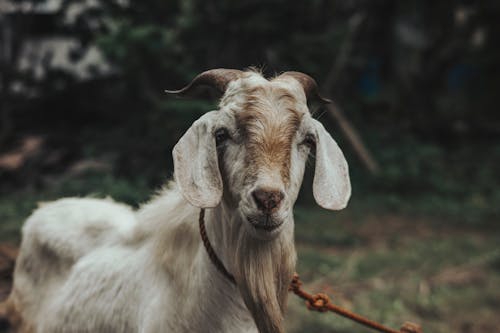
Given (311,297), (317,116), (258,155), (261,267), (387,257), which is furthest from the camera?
(387,257)

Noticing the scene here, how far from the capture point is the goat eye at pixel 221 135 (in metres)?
2.34

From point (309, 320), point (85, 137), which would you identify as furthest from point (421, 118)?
point (309, 320)

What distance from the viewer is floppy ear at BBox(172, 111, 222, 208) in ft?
7.38

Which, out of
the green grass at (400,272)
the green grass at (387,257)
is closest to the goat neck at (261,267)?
the green grass at (387,257)

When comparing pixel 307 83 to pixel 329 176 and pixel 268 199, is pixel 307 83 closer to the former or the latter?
pixel 329 176

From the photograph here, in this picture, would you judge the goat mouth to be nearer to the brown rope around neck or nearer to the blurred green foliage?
the brown rope around neck

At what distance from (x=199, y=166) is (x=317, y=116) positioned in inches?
176

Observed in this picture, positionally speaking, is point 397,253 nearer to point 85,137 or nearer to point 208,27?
point 208,27

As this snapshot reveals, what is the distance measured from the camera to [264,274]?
2.35 meters

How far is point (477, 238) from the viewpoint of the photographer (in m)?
8.43

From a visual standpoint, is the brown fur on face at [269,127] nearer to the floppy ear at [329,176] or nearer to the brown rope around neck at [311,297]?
the floppy ear at [329,176]

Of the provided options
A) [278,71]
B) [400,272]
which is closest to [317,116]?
[400,272]

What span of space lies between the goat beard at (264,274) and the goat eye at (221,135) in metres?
0.40

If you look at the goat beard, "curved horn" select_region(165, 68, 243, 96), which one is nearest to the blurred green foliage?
"curved horn" select_region(165, 68, 243, 96)
